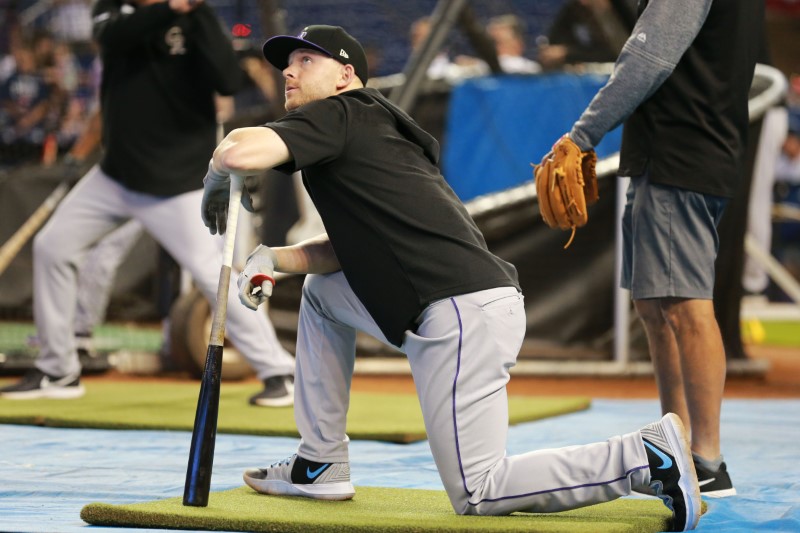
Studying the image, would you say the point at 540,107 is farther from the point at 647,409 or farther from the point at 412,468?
the point at 412,468

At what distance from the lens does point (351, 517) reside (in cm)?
311

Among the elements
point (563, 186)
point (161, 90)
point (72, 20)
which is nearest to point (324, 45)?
point (563, 186)

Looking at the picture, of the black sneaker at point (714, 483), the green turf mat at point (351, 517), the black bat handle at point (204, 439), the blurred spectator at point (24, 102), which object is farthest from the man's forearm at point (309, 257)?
the blurred spectator at point (24, 102)

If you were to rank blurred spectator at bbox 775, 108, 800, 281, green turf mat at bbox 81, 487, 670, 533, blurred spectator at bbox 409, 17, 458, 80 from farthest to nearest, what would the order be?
1. blurred spectator at bbox 775, 108, 800, 281
2. blurred spectator at bbox 409, 17, 458, 80
3. green turf mat at bbox 81, 487, 670, 533

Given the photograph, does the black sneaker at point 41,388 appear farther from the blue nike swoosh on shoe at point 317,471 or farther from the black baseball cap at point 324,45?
the black baseball cap at point 324,45

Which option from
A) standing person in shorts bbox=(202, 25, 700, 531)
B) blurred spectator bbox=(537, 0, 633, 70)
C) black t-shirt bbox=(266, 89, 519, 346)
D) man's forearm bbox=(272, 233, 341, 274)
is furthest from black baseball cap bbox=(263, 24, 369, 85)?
blurred spectator bbox=(537, 0, 633, 70)

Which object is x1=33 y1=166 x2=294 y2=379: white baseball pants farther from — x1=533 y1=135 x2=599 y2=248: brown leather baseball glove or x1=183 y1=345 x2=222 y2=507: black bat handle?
x1=183 y1=345 x2=222 y2=507: black bat handle

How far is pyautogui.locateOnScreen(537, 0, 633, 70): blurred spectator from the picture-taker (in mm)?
8922

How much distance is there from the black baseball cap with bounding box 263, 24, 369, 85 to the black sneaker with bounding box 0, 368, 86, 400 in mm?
3212

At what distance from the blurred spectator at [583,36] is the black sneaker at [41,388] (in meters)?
4.43

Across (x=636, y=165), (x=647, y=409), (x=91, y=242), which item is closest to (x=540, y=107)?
(x=647, y=409)

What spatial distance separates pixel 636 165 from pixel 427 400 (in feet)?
4.10

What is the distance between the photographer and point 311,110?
313 centimetres

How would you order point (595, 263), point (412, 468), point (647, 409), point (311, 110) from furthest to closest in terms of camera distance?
1. point (595, 263)
2. point (647, 409)
3. point (412, 468)
4. point (311, 110)
